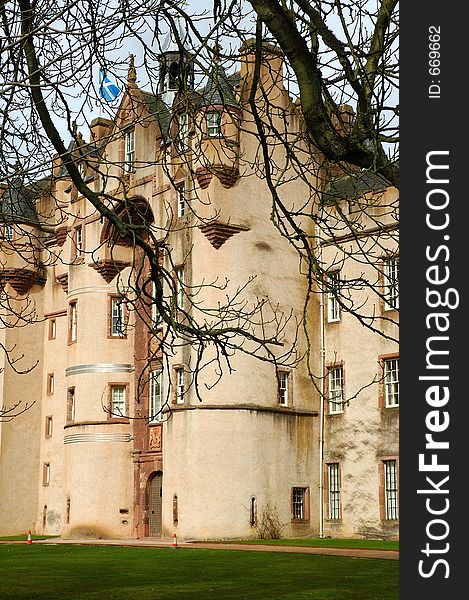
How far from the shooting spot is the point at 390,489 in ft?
114

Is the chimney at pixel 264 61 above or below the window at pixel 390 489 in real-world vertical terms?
above

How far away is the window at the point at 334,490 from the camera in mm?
36688

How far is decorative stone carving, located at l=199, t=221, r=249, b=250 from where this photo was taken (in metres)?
35.3

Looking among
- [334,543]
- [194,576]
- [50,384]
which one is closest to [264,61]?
A: [194,576]

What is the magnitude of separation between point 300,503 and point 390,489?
3.58m

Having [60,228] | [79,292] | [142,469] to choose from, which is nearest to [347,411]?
[142,469]

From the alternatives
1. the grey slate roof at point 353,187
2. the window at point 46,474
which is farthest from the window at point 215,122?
the window at point 46,474

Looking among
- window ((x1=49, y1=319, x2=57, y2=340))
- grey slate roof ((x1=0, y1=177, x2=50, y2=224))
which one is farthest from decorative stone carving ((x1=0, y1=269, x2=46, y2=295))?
grey slate roof ((x1=0, y1=177, x2=50, y2=224))

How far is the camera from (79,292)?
4166cm

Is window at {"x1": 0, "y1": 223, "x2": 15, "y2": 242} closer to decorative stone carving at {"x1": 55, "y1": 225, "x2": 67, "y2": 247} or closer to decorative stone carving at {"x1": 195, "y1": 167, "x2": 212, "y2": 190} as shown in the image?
decorative stone carving at {"x1": 55, "y1": 225, "x2": 67, "y2": 247}

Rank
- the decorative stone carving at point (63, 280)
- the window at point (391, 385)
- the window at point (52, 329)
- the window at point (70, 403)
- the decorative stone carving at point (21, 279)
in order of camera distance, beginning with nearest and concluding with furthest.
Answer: the window at point (391, 385) → the window at point (70, 403) → the decorative stone carving at point (63, 280) → the decorative stone carving at point (21, 279) → the window at point (52, 329)

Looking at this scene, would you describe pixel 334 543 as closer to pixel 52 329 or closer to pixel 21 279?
pixel 52 329

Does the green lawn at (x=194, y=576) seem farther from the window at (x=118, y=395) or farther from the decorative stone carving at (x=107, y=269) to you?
the decorative stone carving at (x=107, y=269)

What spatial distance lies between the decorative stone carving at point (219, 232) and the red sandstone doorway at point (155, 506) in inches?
357
